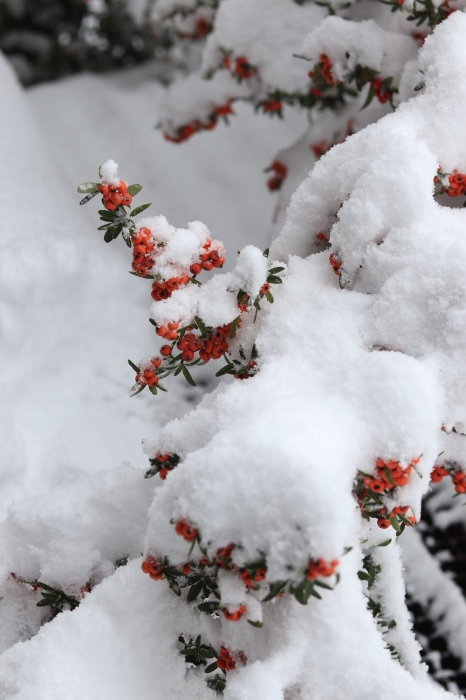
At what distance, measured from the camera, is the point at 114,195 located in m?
1.06

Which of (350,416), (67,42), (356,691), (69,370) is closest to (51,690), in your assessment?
(356,691)

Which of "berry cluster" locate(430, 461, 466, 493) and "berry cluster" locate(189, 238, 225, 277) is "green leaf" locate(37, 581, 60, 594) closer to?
"berry cluster" locate(189, 238, 225, 277)

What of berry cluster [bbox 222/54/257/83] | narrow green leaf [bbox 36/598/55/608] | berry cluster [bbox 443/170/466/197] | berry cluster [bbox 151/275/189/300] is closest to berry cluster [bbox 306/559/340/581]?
berry cluster [bbox 151/275/189/300]

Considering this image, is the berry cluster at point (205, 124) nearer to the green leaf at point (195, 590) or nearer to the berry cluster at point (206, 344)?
the berry cluster at point (206, 344)

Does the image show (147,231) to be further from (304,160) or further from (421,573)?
(421,573)

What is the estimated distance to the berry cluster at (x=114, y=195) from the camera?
1056 millimetres

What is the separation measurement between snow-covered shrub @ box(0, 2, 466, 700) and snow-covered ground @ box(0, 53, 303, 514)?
0.54 metres

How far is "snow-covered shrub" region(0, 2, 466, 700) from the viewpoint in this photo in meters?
0.89

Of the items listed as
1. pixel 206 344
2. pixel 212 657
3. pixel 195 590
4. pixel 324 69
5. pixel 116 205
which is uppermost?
pixel 324 69

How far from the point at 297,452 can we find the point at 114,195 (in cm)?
52

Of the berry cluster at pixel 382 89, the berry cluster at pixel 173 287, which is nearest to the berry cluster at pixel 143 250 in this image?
the berry cluster at pixel 173 287

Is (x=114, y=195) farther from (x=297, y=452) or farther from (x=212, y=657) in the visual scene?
(x=212, y=657)

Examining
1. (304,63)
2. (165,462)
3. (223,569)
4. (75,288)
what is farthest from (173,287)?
(304,63)

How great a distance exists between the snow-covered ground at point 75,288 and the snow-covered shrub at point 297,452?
54 cm
